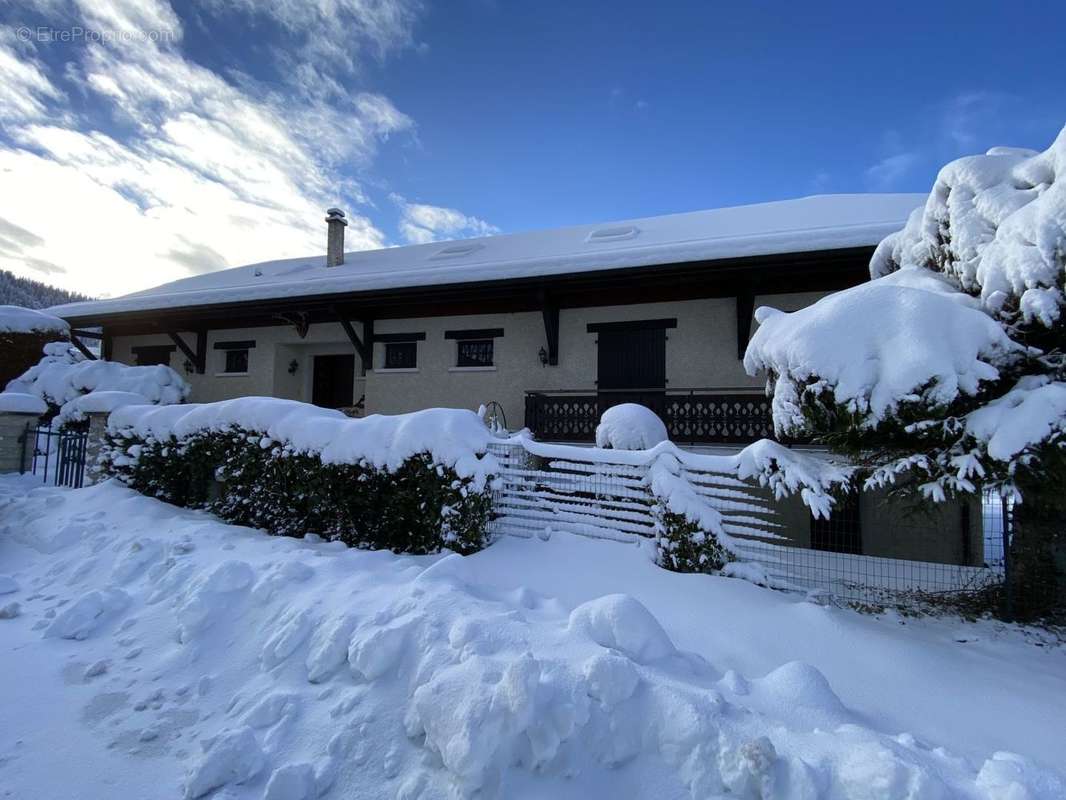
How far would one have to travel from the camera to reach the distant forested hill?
1760 inches

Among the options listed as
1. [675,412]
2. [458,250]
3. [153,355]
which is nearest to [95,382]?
[153,355]

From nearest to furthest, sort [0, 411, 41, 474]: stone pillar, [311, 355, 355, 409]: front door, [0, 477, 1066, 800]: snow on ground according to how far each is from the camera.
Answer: [0, 477, 1066, 800]: snow on ground, [0, 411, 41, 474]: stone pillar, [311, 355, 355, 409]: front door

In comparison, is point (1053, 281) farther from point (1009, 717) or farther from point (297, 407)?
point (297, 407)

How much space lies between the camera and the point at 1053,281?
12.1 feet

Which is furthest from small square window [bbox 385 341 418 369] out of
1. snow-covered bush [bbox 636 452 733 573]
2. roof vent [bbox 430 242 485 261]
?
snow-covered bush [bbox 636 452 733 573]

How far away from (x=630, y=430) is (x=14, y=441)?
32.8 ft

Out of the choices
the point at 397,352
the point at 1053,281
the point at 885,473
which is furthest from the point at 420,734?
the point at 397,352

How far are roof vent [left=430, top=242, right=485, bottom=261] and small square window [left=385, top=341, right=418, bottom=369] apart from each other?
118 inches

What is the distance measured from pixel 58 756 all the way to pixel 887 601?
6.22 metres

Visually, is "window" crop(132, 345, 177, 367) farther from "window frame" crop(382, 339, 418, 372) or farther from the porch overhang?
"window frame" crop(382, 339, 418, 372)

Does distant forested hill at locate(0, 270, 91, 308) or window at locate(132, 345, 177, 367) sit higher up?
distant forested hill at locate(0, 270, 91, 308)

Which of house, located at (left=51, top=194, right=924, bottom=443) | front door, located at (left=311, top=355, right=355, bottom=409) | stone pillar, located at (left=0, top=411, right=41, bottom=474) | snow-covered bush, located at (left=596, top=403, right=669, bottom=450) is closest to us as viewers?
snow-covered bush, located at (left=596, top=403, right=669, bottom=450)

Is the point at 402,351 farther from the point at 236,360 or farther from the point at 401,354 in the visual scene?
the point at 236,360

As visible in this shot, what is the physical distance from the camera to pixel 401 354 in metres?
12.6
